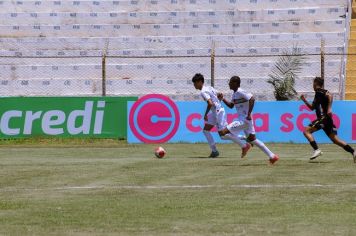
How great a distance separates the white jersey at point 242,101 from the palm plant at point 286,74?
402 inches

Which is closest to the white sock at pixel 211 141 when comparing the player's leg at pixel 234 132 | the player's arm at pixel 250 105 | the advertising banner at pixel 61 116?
the player's leg at pixel 234 132

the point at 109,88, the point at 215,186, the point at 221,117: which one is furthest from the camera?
the point at 109,88

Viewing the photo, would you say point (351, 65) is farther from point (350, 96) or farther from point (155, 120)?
point (155, 120)

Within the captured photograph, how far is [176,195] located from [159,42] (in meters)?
23.6

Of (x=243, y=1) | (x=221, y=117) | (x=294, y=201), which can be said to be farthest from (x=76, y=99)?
(x=294, y=201)

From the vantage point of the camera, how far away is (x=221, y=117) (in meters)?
22.1

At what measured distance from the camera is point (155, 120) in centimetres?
2780

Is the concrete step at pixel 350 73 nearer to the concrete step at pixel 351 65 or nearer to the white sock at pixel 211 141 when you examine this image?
the concrete step at pixel 351 65

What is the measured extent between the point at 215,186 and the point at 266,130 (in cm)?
1376

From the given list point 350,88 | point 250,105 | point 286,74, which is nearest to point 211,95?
point 250,105

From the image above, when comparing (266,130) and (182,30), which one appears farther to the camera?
(182,30)

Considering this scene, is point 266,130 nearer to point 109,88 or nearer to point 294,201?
point 109,88

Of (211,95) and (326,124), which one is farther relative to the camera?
(211,95)

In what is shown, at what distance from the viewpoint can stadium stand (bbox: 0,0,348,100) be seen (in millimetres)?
33594
